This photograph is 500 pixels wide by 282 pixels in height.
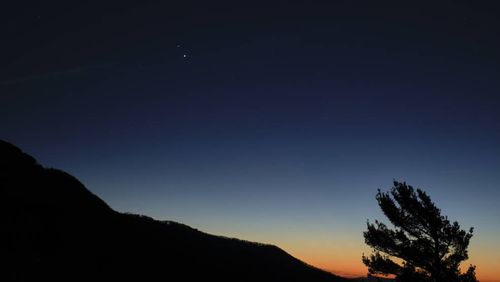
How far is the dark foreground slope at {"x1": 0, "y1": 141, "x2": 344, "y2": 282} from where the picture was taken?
1008 inches

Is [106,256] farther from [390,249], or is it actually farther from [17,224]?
[390,249]

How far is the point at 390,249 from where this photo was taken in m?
25.9

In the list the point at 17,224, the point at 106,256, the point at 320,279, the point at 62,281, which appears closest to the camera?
the point at 62,281

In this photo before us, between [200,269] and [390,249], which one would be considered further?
[200,269]

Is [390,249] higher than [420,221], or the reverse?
[420,221]

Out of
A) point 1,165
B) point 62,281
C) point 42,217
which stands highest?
point 1,165

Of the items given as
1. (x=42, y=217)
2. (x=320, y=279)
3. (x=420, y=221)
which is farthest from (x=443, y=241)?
(x=320, y=279)

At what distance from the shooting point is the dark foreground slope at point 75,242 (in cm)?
2562

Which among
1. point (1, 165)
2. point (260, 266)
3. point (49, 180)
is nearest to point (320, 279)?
point (260, 266)

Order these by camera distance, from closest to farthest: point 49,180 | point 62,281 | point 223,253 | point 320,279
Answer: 1. point 62,281
2. point 49,180
3. point 223,253
4. point 320,279

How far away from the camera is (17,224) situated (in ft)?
93.2

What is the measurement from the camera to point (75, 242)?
30688 mm

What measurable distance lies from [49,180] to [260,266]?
3736 cm

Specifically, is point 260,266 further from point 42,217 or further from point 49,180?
point 42,217
